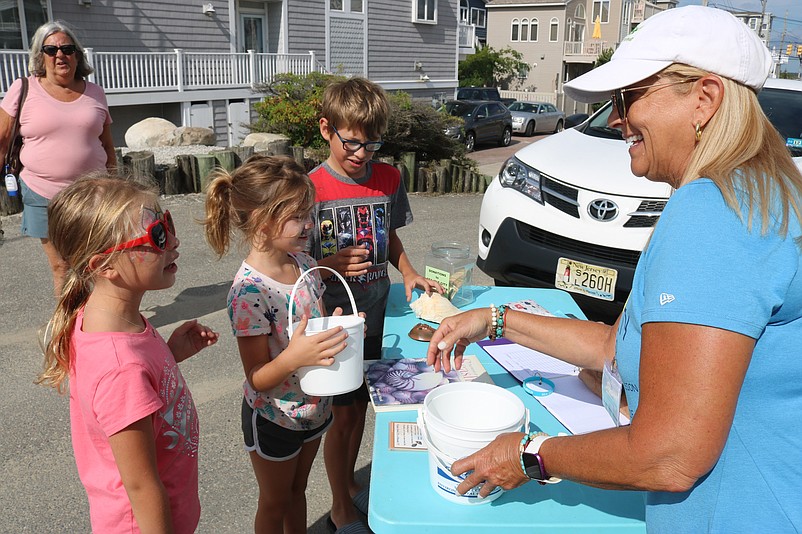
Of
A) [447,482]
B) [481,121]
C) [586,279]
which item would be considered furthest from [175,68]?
[447,482]

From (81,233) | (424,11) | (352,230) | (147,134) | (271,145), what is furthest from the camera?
(424,11)

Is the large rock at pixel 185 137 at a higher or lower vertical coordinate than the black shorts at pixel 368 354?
higher

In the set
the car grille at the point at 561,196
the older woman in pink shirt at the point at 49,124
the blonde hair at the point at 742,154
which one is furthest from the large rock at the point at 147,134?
the blonde hair at the point at 742,154

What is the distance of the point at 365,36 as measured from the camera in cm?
2191

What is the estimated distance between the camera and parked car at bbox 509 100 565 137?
26.8 meters

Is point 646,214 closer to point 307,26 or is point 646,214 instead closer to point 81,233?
point 81,233

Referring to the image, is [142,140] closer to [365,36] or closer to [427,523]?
[365,36]

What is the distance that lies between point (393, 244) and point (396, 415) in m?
1.44

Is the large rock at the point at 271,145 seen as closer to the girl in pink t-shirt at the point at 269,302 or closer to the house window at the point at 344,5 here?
the girl in pink t-shirt at the point at 269,302

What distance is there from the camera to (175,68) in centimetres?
1636

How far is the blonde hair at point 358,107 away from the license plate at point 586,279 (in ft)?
6.72

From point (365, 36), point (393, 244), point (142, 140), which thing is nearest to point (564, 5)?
point (365, 36)

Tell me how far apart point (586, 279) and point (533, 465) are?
3.10 metres

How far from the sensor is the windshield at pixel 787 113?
199 inches
